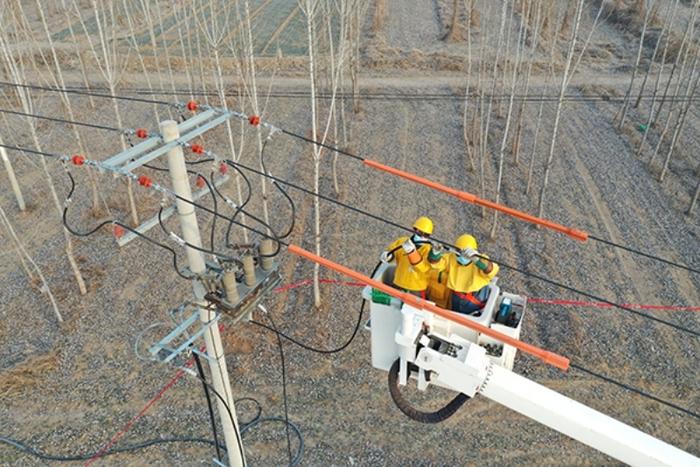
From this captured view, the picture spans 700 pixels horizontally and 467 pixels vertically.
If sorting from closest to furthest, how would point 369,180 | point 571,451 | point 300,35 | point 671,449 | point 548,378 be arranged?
point 671,449
point 571,451
point 548,378
point 369,180
point 300,35

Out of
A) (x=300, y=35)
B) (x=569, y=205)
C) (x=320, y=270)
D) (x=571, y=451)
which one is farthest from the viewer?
(x=300, y=35)

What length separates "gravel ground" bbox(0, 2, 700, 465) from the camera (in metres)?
10.8

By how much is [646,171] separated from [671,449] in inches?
621

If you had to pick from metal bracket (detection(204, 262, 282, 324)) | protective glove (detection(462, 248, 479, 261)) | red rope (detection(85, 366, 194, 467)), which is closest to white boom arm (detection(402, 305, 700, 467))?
protective glove (detection(462, 248, 479, 261))

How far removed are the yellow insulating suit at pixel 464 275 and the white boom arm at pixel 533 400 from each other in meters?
1.11

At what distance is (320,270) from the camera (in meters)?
14.8

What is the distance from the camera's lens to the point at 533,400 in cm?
554

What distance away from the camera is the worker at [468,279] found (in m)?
6.80

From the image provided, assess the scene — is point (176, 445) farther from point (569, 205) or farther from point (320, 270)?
point (569, 205)

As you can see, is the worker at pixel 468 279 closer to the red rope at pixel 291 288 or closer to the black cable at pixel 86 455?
the black cable at pixel 86 455

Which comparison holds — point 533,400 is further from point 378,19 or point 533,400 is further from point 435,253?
point 378,19

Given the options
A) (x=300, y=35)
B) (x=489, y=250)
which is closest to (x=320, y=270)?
(x=489, y=250)

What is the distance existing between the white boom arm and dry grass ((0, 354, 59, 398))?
9370 millimetres

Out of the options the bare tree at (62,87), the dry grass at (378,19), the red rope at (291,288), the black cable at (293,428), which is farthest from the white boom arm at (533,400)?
the dry grass at (378,19)
